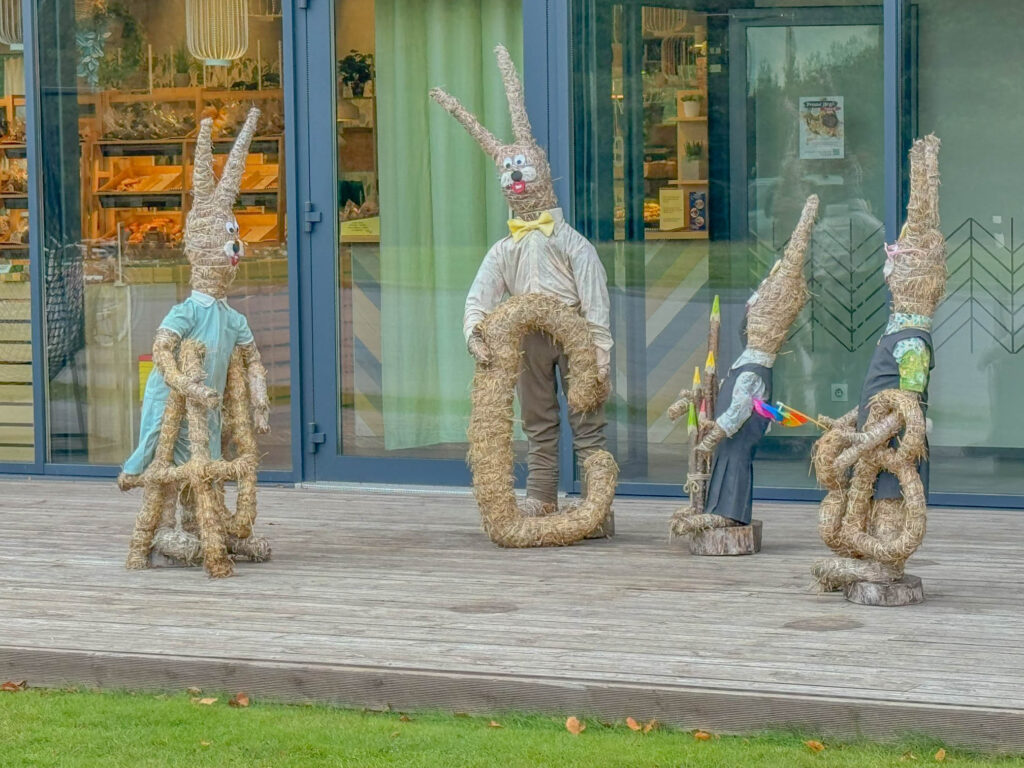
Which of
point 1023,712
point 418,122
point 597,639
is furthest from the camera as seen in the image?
point 418,122

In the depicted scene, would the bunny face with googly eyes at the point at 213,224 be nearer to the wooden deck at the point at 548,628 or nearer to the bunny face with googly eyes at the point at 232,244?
the bunny face with googly eyes at the point at 232,244

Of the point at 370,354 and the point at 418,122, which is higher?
the point at 418,122

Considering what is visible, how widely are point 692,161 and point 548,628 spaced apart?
12.0ft

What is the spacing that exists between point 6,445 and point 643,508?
385 cm

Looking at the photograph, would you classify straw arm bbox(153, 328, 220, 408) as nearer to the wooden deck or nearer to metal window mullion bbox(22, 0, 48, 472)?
the wooden deck

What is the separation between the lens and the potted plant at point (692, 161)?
9.17m

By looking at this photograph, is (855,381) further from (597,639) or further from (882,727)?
(882,727)

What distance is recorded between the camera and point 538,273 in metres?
8.08

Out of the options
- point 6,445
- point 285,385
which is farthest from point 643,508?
point 6,445

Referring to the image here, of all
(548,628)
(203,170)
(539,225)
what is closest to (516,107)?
(539,225)

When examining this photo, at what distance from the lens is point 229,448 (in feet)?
25.1

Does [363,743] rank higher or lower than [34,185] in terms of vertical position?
lower

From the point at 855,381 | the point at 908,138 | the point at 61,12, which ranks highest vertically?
the point at 61,12

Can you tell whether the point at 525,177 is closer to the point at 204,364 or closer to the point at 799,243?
the point at 799,243
